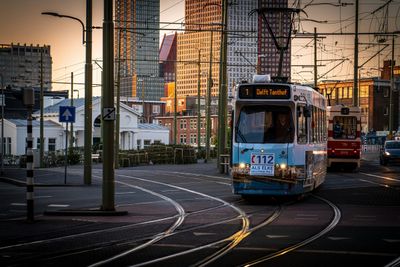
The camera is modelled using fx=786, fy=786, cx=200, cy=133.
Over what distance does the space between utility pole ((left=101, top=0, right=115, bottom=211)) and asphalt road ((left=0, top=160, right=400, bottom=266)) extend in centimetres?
59

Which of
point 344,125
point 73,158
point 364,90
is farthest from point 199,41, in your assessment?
point 344,125

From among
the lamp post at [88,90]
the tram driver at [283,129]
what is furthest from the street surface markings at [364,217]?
the lamp post at [88,90]

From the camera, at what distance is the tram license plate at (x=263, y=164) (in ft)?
68.7

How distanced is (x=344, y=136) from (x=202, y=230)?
2825 centimetres

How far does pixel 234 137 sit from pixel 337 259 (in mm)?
10474

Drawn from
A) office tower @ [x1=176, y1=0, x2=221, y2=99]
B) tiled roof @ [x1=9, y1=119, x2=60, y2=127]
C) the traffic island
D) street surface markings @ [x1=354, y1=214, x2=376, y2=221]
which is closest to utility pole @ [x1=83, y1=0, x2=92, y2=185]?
office tower @ [x1=176, y1=0, x2=221, y2=99]

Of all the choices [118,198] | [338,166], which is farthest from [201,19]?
[118,198]

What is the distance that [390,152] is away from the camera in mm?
51125

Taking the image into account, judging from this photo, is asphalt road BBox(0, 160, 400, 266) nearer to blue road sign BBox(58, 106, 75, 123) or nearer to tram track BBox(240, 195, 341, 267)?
tram track BBox(240, 195, 341, 267)

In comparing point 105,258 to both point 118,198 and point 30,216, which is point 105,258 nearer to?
point 30,216

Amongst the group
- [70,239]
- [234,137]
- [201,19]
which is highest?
[201,19]

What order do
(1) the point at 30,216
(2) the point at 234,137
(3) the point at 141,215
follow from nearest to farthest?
1. (1) the point at 30,216
2. (3) the point at 141,215
3. (2) the point at 234,137

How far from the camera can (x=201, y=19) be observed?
266ft

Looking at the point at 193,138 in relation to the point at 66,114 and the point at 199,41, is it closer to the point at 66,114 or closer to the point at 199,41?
the point at 199,41
